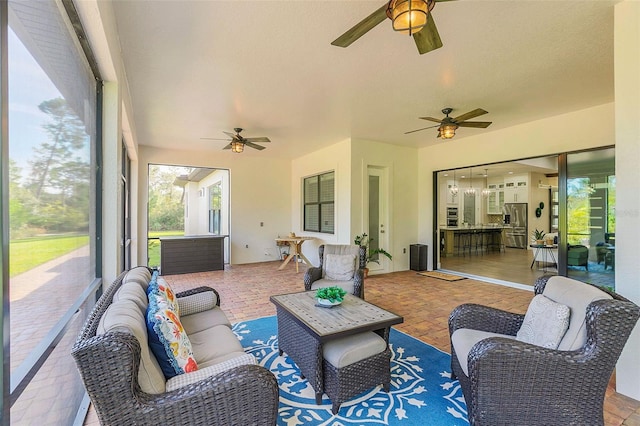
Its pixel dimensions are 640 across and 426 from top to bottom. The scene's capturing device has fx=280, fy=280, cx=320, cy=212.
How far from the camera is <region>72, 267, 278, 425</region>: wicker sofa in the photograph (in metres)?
1.06

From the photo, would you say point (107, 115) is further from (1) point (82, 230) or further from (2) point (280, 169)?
(2) point (280, 169)

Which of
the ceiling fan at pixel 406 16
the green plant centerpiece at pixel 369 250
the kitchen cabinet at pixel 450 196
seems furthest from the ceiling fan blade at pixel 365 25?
the kitchen cabinet at pixel 450 196

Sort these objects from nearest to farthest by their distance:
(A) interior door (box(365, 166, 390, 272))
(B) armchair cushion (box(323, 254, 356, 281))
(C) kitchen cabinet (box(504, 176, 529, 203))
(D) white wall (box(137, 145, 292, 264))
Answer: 1. (B) armchair cushion (box(323, 254, 356, 281))
2. (A) interior door (box(365, 166, 390, 272))
3. (D) white wall (box(137, 145, 292, 264))
4. (C) kitchen cabinet (box(504, 176, 529, 203))

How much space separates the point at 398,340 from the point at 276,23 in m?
3.17

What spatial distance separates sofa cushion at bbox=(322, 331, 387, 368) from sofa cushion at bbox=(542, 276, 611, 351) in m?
1.08

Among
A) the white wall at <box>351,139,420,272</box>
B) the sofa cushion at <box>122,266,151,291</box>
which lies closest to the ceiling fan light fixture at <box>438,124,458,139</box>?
the white wall at <box>351,139,420,272</box>

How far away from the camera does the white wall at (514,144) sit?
13.5 feet

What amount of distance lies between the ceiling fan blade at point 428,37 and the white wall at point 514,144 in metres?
3.85

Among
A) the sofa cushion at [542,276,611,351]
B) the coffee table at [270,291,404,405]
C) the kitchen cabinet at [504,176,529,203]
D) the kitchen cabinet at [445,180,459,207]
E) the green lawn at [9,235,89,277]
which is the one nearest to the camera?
the green lawn at [9,235,89,277]

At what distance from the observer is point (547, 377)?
1.50 meters

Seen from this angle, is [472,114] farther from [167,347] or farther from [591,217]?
[167,347]

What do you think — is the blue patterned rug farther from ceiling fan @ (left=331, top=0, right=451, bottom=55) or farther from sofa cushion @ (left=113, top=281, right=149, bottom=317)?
ceiling fan @ (left=331, top=0, right=451, bottom=55)

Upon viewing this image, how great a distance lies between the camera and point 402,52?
2.70 m

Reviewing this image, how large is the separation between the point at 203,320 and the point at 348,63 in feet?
9.21
